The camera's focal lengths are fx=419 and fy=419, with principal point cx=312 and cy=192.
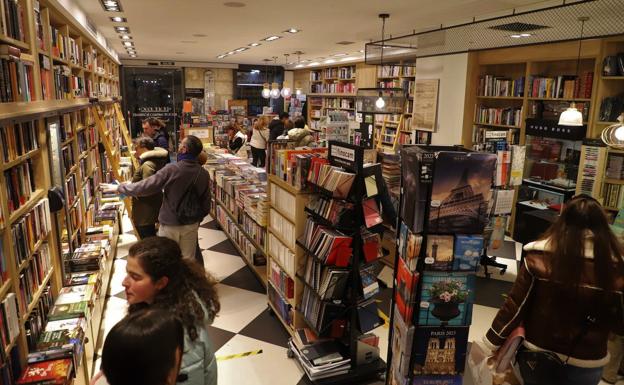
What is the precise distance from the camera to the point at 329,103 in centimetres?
1373

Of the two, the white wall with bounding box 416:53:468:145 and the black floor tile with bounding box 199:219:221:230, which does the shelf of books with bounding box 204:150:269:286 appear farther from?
the white wall with bounding box 416:53:468:145

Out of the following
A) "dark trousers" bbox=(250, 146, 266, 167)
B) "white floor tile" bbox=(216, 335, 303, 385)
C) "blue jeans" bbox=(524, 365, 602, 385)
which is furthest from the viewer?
"dark trousers" bbox=(250, 146, 266, 167)

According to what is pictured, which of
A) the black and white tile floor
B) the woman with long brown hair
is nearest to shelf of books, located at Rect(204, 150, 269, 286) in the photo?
the black and white tile floor

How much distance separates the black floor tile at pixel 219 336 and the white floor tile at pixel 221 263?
1.13 m

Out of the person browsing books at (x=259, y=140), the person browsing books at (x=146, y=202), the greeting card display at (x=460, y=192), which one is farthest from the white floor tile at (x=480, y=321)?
the person browsing books at (x=259, y=140)

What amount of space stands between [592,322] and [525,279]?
0.33 m

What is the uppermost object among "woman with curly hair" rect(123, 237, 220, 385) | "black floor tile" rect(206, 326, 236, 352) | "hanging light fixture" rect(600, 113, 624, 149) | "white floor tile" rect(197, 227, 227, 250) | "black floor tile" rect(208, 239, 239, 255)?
"hanging light fixture" rect(600, 113, 624, 149)

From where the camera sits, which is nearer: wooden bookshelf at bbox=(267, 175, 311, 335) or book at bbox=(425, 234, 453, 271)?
book at bbox=(425, 234, 453, 271)

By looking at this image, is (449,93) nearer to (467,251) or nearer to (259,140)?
(259,140)

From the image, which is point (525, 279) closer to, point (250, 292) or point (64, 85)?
point (250, 292)

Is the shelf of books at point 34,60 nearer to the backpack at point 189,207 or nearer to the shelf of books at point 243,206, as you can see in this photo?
the backpack at point 189,207

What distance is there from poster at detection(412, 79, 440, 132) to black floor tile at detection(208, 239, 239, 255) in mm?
4155

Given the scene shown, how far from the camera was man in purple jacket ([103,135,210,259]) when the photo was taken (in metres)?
3.81

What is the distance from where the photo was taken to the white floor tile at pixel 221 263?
5.00 m
